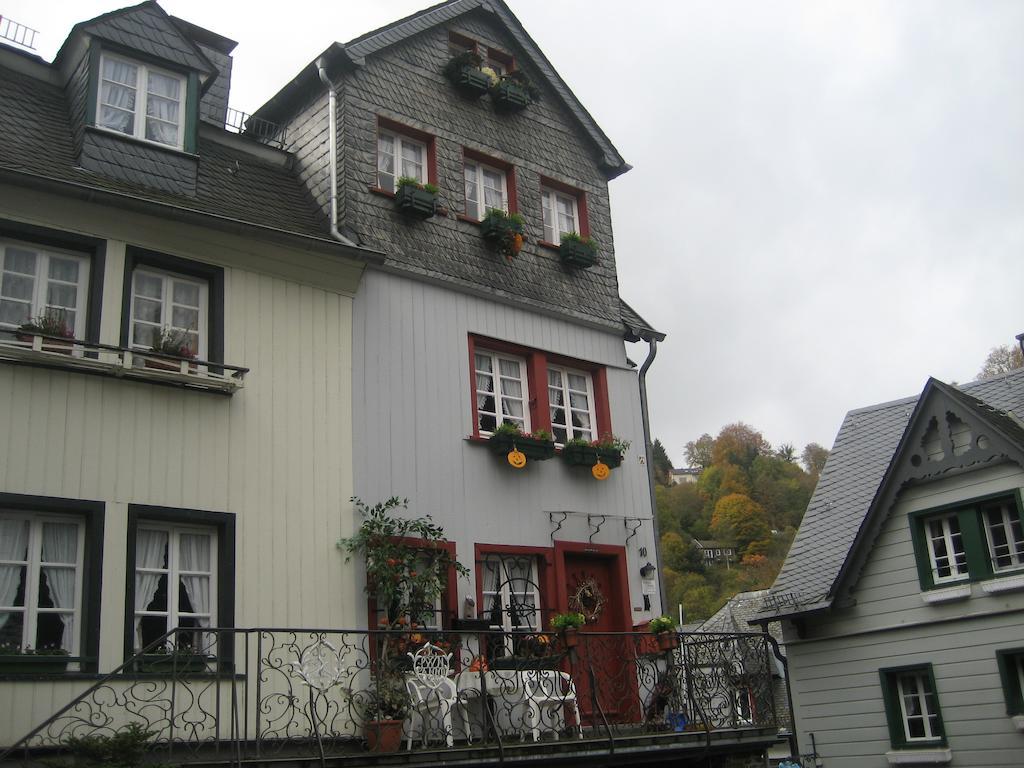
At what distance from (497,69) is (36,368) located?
1024cm

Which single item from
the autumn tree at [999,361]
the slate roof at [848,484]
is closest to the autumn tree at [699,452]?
the autumn tree at [999,361]

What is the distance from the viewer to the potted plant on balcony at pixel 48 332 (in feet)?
37.2

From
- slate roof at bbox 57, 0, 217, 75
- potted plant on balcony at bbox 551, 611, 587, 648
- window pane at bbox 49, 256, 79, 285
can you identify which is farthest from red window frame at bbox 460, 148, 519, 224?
potted plant on balcony at bbox 551, 611, 587, 648

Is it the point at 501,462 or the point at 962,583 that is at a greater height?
the point at 501,462

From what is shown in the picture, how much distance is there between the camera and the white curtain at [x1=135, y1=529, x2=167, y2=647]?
1141cm

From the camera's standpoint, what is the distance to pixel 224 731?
36.7 feet

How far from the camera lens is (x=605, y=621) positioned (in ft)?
53.8

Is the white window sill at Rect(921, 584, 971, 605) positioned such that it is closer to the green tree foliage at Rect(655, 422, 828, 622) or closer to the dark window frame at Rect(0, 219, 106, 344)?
the dark window frame at Rect(0, 219, 106, 344)

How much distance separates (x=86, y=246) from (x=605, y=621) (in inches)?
356

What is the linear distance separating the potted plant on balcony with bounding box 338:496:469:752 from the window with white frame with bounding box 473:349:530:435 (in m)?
2.22

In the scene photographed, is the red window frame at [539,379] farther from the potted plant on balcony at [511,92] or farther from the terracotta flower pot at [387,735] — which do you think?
the terracotta flower pot at [387,735]

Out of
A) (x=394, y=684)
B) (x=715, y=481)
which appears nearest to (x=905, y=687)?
(x=394, y=684)

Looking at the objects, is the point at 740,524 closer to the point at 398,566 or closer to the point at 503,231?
the point at 503,231

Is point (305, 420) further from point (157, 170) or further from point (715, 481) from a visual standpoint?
point (715, 481)
